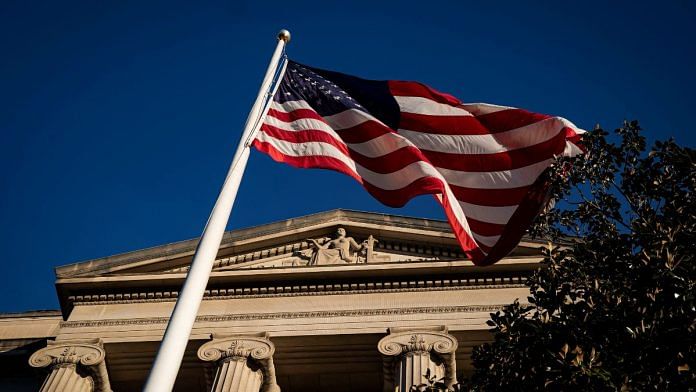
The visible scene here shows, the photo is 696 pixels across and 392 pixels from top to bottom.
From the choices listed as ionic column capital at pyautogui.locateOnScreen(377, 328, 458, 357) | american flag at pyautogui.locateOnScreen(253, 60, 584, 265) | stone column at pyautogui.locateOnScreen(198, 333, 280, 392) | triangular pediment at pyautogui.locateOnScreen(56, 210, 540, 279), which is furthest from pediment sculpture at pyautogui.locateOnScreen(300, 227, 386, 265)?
american flag at pyautogui.locateOnScreen(253, 60, 584, 265)

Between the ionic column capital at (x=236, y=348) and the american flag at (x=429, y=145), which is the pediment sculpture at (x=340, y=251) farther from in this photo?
the american flag at (x=429, y=145)

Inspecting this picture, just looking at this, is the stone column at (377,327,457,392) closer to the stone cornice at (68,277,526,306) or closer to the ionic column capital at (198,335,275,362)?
the stone cornice at (68,277,526,306)

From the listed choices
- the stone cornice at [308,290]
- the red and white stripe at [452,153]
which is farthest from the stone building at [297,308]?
the red and white stripe at [452,153]

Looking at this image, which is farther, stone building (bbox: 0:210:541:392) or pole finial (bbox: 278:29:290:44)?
stone building (bbox: 0:210:541:392)

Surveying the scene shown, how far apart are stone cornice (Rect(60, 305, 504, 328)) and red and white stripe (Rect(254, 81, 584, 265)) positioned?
31.2 ft

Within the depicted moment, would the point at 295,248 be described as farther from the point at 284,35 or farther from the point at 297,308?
the point at 284,35

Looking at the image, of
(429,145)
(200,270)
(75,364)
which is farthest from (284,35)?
(75,364)

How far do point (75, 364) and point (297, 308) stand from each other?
632cm

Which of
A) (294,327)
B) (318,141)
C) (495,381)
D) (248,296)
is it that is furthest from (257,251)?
(495,381)

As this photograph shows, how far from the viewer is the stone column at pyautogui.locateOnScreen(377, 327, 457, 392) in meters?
19.9

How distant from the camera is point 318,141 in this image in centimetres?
1229

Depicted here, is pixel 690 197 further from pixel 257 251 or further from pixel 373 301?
pixel 257 251

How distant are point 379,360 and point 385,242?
12.0ft

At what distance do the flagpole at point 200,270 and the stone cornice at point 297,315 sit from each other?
10805 millimetres
